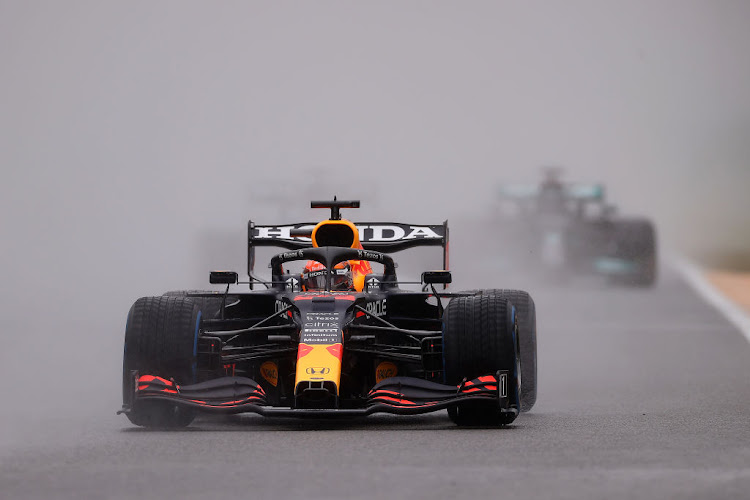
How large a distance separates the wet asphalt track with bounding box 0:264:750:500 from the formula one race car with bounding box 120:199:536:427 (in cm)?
22

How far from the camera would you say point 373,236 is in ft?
47.0

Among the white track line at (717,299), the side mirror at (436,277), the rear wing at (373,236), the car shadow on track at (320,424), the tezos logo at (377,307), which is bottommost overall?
the white track line at (717,299)

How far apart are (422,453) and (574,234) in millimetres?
28410

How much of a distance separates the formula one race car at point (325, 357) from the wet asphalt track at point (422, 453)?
0.22m

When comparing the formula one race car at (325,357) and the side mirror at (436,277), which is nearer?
the formula one race car at (325,357)

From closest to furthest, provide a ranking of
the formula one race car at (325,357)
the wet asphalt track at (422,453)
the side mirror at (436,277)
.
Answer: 1. the wet asphalt track at (422,453)
2. the formula one race car at (325,357)
3. the side mirror at (436,277)

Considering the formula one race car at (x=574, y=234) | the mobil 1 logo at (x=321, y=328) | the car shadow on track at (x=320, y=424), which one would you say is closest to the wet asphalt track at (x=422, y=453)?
the car shadow on track at (x=320, y=424)

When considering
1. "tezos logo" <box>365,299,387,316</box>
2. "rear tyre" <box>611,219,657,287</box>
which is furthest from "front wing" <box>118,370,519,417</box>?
"rear tyre" <box>611,219,657,287</box>

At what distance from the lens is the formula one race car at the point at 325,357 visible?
1089 centimetres

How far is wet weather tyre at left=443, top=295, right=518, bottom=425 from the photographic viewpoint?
36.2 feet

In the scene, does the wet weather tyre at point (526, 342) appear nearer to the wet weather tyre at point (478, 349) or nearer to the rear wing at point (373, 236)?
the rear wing at point (373, 236)

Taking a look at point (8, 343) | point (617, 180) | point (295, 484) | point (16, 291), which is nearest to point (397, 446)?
point (295, 484)

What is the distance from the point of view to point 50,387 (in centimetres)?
1489

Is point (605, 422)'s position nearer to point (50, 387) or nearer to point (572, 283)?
point (50, 387)
